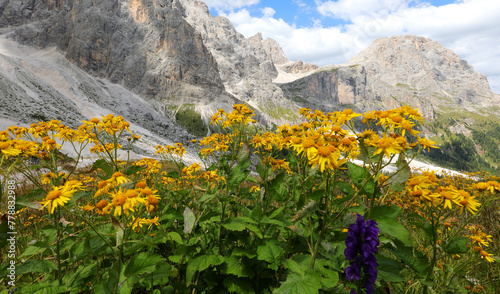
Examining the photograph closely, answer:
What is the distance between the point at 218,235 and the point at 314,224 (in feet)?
3.95

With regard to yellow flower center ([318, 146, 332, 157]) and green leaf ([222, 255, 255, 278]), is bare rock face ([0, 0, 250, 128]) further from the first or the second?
yellow flower center ([318, 146, 332, 157])

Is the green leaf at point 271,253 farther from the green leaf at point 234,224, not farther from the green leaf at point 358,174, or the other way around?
the green leaf at point 358,174

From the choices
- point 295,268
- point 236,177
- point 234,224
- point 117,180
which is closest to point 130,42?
point 117,180

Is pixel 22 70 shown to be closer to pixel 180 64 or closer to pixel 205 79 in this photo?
pixel 180 64

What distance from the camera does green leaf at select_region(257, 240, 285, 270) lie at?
2.29 metres

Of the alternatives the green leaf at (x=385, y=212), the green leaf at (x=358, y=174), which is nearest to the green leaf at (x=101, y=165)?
the green leaf at (x=358, y=174)

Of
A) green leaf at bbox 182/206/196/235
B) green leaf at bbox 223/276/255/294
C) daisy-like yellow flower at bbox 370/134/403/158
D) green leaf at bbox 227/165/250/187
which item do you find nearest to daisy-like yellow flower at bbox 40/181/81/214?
green leaf at bbox 182/206/196/235

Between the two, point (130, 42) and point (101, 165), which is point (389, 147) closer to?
point (101, 165)

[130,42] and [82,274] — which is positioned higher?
[130,42]

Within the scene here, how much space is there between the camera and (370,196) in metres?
2.37

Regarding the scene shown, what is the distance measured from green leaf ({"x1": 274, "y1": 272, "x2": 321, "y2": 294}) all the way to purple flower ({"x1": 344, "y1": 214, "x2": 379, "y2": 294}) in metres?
0.27

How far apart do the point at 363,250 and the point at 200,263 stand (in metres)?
1.59

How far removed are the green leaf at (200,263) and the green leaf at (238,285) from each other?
308 millimetres

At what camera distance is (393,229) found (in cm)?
196
